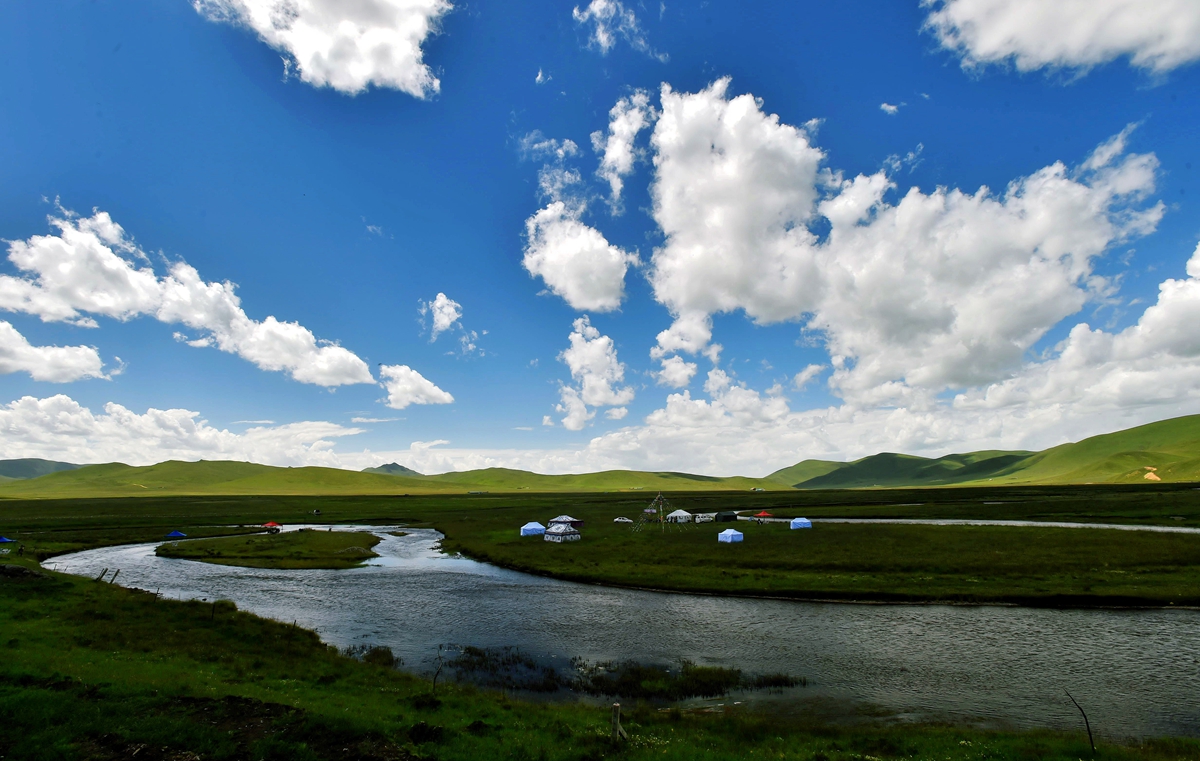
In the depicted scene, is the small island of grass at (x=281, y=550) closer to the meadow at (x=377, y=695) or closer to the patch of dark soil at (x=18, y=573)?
the patch of dark soil at (x=18, y=573)

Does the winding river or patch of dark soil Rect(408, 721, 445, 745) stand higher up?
patch of dark soil Rect(408, 721, 445, 745)

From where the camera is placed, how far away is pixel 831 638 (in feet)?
131

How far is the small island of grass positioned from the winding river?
12.1 meters

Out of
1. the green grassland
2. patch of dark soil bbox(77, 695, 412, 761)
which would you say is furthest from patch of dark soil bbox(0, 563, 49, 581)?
the green grassland

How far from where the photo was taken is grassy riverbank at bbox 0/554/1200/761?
60.9ft

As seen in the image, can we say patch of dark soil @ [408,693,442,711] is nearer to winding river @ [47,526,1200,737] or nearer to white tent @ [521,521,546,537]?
winding river @ [47,526,1200,737]

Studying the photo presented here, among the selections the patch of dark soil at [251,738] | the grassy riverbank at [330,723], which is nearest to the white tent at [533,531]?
the grassy riverbank at [330,723]

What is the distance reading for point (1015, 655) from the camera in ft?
116

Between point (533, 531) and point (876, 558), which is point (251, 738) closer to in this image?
point (876, 558)

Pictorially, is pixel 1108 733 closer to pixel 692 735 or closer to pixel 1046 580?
pixel 692 735

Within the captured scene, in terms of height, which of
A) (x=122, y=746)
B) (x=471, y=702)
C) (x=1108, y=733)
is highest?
(x=122, y=746)

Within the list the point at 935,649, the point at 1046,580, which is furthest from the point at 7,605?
the point at 1046,580

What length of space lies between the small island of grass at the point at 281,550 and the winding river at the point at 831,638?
39.8 feet

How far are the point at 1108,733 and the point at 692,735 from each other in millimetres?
19914
